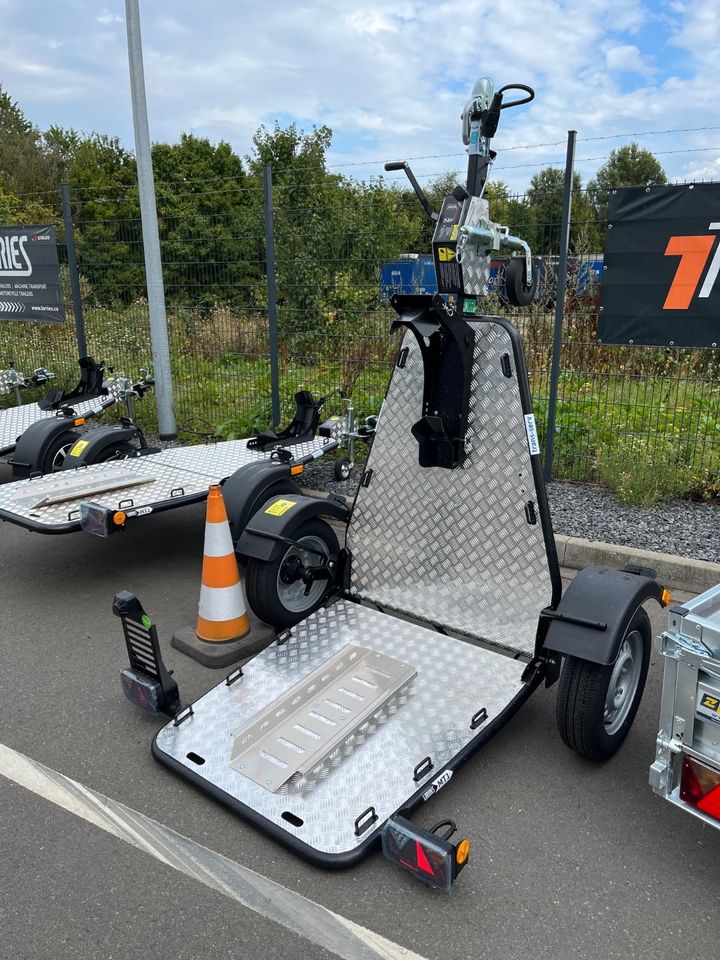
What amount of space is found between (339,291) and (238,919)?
6.14m

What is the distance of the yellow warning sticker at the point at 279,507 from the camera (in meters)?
4.12

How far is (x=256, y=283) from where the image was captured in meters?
8.09

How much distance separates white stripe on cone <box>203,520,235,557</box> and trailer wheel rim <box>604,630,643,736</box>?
7.13 feet

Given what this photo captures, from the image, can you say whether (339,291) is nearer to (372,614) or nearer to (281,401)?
(281,401)

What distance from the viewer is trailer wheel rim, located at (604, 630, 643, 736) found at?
10.4 feet

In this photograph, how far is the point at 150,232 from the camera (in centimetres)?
829

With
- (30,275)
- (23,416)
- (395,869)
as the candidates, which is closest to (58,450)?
(23,416)

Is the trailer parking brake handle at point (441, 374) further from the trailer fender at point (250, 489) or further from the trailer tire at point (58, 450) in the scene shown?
the trailer tire at point (58, 450)

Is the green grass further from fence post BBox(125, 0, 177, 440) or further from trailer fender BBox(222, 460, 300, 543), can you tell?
trailer fender BBox(222, 460, 300, 543)

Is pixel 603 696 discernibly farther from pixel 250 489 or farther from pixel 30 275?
pixel 30 275

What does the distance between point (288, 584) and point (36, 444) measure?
147 inches

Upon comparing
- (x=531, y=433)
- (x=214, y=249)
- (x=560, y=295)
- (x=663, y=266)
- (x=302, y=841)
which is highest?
(x=214, y=249)

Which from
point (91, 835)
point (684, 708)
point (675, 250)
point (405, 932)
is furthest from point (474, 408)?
point (675, 250)

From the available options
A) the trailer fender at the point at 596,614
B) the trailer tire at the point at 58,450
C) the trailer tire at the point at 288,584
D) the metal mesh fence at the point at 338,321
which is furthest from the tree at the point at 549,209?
the trailer tire at the point at 58,450
